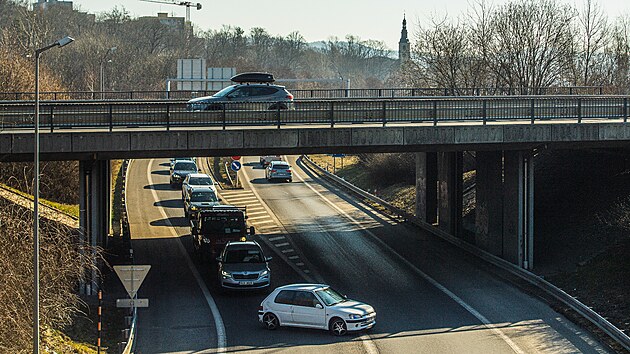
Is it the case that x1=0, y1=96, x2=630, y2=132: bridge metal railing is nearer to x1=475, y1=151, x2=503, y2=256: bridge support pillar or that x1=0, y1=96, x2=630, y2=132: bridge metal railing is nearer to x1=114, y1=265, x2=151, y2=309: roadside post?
x1=475, y1=151, x2=503, y2=256: bridge support pillar

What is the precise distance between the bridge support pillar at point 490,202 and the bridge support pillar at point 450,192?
257 centimetres

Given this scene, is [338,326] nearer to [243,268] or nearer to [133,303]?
[133,303]

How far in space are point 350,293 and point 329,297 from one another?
4786mm

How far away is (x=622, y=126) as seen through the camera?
3441 cm

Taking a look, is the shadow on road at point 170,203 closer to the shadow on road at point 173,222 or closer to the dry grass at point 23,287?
the shadow on road at point 173,222

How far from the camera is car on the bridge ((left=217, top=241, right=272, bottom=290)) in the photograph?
30.4 meters

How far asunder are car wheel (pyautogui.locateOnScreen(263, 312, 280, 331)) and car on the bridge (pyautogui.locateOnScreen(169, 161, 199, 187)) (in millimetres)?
32109

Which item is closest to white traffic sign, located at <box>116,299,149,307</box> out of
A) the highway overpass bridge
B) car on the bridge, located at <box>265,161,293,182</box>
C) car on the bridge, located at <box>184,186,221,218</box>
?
the highway overpass bridge

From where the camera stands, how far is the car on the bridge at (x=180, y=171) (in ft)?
189

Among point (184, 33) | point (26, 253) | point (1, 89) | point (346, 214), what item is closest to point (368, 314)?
point (26, 253)

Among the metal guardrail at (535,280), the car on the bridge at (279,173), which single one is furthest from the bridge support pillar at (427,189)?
the car on the bridge at (279,173)

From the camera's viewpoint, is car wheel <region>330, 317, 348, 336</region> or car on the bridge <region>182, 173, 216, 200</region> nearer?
car wheel <region>330, 317, 348, 336</region>

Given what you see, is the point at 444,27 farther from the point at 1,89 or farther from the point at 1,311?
the point at 1,311

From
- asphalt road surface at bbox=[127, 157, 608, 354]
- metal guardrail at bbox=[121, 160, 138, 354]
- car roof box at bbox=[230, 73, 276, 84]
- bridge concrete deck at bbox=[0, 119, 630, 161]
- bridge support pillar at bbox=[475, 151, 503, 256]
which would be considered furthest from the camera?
car roof box at bbox=[230, 73, 276, 84]
